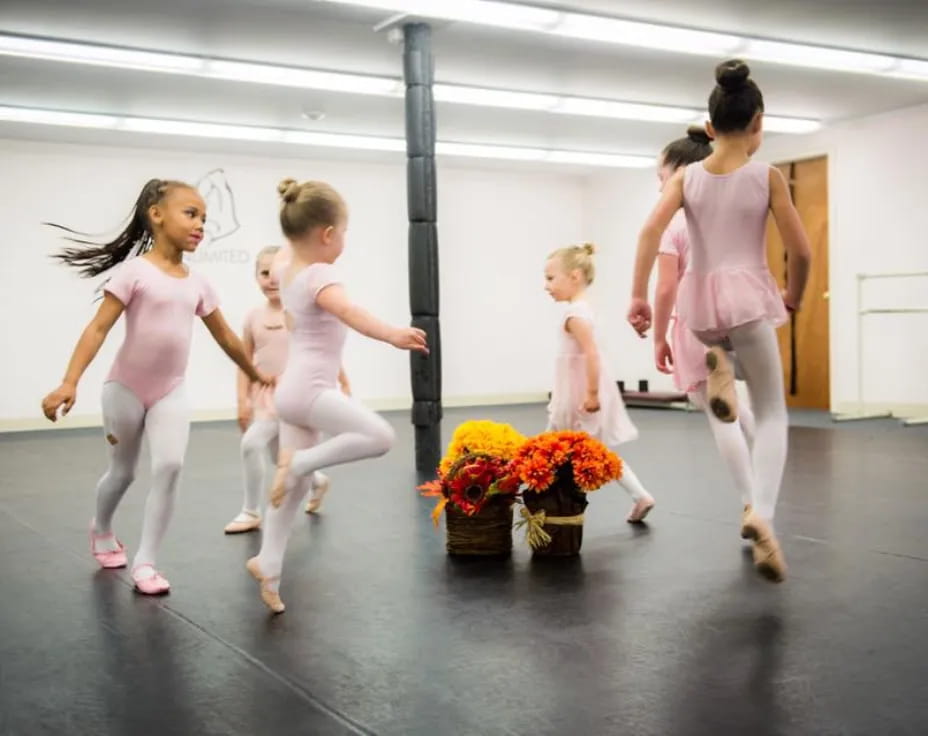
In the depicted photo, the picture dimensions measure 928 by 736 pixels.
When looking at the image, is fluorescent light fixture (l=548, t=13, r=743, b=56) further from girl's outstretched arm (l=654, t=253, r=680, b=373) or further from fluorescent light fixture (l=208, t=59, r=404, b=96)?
girl's outstretched arm (l=654, t=253, r=680, b=373)

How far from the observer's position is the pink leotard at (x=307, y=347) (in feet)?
9.82

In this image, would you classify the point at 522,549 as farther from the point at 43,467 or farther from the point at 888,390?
the point at 888,390

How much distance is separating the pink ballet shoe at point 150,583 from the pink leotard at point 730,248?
1.79 metres

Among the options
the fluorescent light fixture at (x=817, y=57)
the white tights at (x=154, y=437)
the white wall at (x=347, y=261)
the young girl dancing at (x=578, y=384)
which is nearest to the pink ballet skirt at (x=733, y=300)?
the young girl dancing at (x=578, y=384)

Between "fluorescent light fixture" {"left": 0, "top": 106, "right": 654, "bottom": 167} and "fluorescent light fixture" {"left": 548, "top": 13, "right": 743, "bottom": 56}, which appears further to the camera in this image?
"fluorescent light fixture" {"left": 0, "top": 106, "right": 654, "bottom": 167}

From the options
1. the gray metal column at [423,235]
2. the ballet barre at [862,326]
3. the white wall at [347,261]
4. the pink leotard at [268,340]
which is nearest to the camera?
the pink leotard at [268,340]

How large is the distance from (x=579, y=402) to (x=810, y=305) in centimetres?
742

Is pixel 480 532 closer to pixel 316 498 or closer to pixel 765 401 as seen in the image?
pixel 765 401

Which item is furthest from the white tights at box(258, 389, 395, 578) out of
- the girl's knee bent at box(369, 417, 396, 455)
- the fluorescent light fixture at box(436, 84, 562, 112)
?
the fluorescent light fixture at box(436, 84, 562, 112)

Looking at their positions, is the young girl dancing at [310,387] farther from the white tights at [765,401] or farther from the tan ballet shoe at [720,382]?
the white tights at [765,401]

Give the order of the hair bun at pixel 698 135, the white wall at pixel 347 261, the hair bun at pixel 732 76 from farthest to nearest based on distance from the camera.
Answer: the white wall at pixel 347 261 → the hair bun at pixel 698 135 → the hair bun at pixel 732 76

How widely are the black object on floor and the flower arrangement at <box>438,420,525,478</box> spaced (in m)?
0.35

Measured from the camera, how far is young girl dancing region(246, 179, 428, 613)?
2.98 metres

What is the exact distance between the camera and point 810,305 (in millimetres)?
11195
